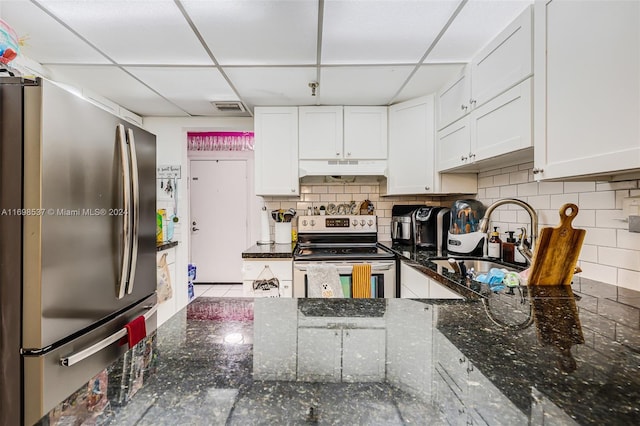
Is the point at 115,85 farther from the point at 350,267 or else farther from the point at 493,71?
the point at 493,71

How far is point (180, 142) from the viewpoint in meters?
3.30

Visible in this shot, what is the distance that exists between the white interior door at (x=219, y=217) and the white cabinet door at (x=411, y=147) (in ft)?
8.44

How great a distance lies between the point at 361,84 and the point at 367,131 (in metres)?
0.55

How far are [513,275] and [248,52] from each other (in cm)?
185

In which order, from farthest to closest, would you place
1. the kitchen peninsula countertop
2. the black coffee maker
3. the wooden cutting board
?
the black coffee maker, the wooden cutting board, the kitchen peninsula countertop

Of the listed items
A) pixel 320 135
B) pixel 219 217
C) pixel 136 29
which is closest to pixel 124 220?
pixel 136 29

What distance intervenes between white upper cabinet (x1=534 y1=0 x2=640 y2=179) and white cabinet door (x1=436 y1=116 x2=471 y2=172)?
27.4 inches

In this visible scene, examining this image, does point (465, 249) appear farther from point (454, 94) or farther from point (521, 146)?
point (454, 94)

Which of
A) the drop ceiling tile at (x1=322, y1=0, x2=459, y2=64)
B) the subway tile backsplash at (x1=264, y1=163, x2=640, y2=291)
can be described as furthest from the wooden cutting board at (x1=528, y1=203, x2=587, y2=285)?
the drop ceiling tile at (x1=322, y1=0, x2=459, y2=64)

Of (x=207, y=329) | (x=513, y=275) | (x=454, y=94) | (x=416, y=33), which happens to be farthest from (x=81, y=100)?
(x=454, y=94)

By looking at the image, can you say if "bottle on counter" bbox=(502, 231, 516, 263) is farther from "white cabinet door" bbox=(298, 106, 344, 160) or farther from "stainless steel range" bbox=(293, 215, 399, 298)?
"white cabinet door" bbox=(298, 106, 344, 160)

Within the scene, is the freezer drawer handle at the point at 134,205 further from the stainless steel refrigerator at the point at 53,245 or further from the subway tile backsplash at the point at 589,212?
the subway tile backsplash at the point at 589,212

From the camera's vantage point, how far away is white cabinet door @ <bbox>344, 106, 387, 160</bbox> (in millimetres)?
2906

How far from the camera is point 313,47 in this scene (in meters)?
1.90
